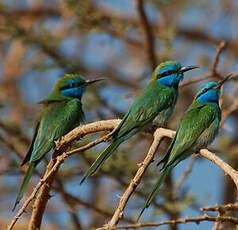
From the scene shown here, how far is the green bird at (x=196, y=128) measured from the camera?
2.48m

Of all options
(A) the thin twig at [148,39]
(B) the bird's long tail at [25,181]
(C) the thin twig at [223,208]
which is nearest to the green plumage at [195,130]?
(C) the thin twig at [223,208]

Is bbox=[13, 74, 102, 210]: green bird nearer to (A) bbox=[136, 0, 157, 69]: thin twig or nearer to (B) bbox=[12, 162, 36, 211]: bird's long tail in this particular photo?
(B) bbox=[12, 162, 36, 211]: bird's long tail

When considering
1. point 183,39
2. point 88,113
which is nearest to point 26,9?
point 183,39

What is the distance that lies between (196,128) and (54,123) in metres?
0.77

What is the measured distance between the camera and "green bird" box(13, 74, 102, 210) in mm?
2867

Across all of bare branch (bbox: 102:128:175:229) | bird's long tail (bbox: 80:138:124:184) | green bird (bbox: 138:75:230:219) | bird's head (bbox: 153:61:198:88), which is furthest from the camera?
bird's head (bbox: 153:61:198:88)

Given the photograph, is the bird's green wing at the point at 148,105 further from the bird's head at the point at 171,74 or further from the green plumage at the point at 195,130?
the green plumage at the point at 195,130

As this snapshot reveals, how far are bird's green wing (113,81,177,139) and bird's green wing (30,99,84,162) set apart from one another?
350 mm

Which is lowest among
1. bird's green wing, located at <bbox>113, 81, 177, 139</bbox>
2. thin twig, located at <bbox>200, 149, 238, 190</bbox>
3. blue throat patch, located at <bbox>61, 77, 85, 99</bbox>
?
thin twig, located at <bbox>200, 149, 238, 190</bbox>

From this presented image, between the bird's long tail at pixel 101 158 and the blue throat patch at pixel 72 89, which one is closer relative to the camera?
the bird's long tail at pixel 101 158

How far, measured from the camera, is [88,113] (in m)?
4.20

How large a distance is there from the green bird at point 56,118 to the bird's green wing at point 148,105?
14.3 inches

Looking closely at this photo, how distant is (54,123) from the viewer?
9.74ft

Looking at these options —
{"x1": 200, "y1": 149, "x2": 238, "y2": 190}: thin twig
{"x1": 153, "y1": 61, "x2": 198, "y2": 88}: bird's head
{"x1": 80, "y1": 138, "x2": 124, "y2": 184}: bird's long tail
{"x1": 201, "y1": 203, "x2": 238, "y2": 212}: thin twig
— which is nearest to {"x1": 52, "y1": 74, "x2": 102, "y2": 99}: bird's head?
{"x1": 153, "y1": 61, "x2": 198, "y2": 88}: bird's head
